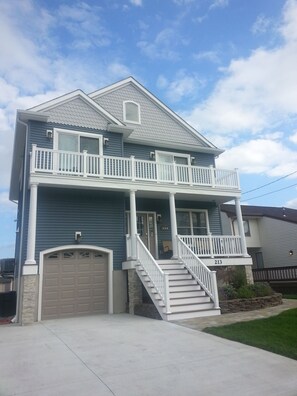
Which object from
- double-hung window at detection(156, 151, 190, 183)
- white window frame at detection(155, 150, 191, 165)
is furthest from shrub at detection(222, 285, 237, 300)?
white window frame at detection(155, 150, 191, 165)

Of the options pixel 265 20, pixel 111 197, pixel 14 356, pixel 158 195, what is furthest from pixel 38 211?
pixel 265 20

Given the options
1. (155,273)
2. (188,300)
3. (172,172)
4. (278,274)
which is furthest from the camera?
(278,274)

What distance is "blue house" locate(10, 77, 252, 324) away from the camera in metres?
10.9

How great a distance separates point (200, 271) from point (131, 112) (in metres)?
8.82

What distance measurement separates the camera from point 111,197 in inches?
525

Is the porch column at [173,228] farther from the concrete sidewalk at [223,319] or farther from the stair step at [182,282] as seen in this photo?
the concrete sidewalk at [223,319]

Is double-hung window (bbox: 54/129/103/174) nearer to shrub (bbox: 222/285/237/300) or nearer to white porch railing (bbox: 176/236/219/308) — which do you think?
white porch railing (bbox: 176/236/219/308)

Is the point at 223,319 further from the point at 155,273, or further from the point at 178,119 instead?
the point at 178,119

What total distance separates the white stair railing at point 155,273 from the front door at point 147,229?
243cm

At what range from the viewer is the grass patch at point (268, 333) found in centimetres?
581

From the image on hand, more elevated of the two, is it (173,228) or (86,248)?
(173,228)

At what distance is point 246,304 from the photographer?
10.8 meters

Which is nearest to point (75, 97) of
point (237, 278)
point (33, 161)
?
point (33, 161)

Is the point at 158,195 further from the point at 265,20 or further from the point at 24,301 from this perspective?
the point at 265,20
